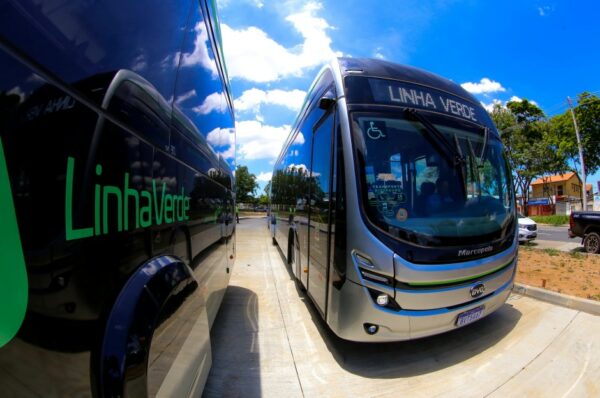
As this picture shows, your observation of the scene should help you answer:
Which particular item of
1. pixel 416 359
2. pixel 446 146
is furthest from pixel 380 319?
pixel 446 146

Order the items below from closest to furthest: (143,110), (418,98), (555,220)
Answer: (143,110)
(418,98)
(555,220)

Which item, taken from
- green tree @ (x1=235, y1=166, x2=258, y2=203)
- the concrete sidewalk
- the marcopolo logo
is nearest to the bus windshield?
the marcopolo logo

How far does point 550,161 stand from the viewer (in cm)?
2831

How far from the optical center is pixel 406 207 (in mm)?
3211

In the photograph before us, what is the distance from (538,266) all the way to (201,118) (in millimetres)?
8480

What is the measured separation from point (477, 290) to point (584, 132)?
32.0 m

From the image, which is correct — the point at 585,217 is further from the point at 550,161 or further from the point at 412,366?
the point at 550,161

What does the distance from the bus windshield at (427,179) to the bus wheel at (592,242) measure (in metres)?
8.78

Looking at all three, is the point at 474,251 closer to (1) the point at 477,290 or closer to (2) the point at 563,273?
(1) the point at 477,290

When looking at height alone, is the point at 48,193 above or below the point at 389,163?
below

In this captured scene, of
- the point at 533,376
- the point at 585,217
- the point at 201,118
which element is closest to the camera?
the point at 201,118

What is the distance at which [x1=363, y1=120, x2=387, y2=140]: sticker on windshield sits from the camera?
3330 millimetres

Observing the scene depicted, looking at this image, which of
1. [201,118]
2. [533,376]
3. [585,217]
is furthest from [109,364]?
[585,217]

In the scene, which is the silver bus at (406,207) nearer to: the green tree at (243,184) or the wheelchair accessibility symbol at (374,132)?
the wheelchair accessibility symbol at (374,132)
